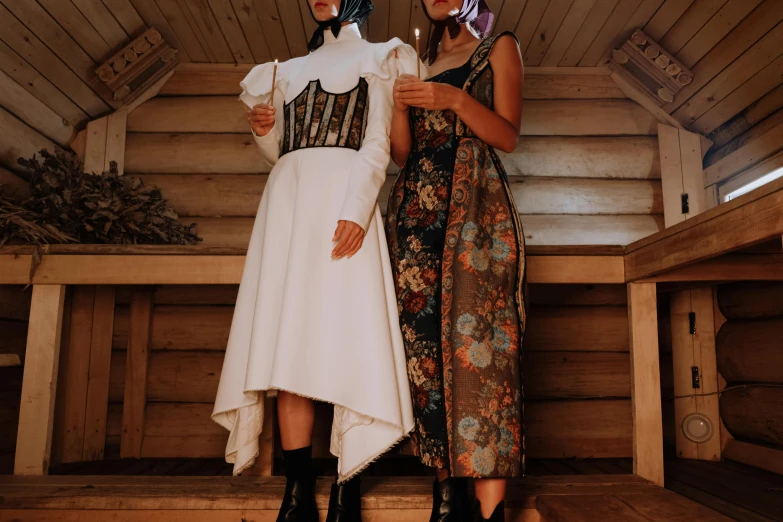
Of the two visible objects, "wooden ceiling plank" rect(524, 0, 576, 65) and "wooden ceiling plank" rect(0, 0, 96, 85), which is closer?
"wooden ceiling plank" rect(0, 0, 96, 85)

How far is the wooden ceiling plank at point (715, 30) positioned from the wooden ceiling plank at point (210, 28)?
220cm

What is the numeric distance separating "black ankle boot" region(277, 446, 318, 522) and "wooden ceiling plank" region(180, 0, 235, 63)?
2.08 meters

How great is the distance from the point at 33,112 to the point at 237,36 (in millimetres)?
986

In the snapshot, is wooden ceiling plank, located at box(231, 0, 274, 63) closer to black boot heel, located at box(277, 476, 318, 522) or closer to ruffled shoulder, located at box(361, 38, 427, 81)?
ruffled shoulder, located at box(361, 38, 427, 81)

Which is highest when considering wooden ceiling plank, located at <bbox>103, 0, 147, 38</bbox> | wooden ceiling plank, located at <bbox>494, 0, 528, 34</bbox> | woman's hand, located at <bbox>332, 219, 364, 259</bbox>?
wooden ceiling plank, located at <bbox>494, 0, 528, 34</bbox>

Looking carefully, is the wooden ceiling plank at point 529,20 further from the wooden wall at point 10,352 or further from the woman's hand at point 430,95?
the wooden wall at point 10,352

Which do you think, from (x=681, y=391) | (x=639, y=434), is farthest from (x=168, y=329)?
(x=681, y=391)

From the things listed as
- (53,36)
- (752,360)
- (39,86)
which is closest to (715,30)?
(752,360)

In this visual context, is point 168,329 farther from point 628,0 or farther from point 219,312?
point 628,0

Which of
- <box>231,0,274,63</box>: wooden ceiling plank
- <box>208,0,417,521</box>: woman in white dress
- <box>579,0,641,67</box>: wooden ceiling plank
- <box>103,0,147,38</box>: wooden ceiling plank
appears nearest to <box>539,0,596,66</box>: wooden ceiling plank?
<box>579,0,641,67</box>: wooden ceiling plank

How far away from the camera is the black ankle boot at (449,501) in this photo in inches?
63.1

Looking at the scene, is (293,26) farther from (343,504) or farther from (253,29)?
(343,504)

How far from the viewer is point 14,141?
8.07 ft

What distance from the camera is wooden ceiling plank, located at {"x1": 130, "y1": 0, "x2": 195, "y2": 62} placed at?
2.65 metres
